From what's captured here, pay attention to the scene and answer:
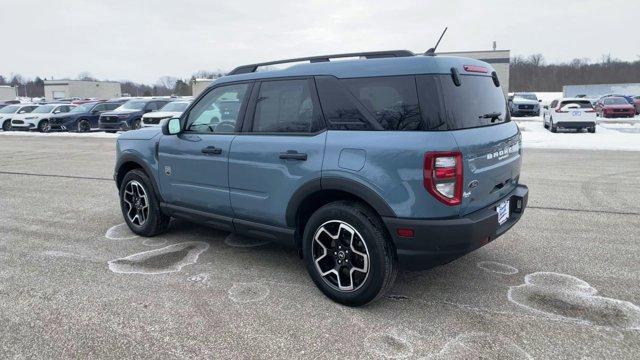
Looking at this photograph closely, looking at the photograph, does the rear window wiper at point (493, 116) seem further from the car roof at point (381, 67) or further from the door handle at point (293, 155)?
the door handle at point (293, 155)

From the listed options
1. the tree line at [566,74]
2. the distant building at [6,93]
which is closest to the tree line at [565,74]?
the tree line at [566,74]

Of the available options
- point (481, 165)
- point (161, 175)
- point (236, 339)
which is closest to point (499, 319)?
point (481, 165)

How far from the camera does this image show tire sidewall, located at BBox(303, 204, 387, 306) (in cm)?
323

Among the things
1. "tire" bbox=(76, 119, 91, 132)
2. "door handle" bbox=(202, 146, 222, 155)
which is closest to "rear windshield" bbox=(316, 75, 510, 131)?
"door handle" bbox=(202, 146, 222, 155)

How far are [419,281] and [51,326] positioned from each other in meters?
2.82

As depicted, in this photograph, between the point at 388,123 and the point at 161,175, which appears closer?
the point at 388,123

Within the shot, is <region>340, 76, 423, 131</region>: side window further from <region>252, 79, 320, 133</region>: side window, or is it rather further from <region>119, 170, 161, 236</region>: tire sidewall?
<region>119, 170, 161, 236</region>: tire sidewall

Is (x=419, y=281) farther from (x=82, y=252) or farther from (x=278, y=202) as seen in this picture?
(x=82, y=252)

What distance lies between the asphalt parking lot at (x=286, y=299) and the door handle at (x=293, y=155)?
3.55ft

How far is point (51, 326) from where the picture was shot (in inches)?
127

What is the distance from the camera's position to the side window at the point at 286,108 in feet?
12.0

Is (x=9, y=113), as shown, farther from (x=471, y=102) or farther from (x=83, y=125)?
(x=471, y=102)

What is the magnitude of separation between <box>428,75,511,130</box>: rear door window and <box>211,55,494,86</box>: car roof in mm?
78

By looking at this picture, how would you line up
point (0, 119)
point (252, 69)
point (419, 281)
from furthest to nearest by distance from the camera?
point (0, 119) < point (252, 69) < point (419, 281)
